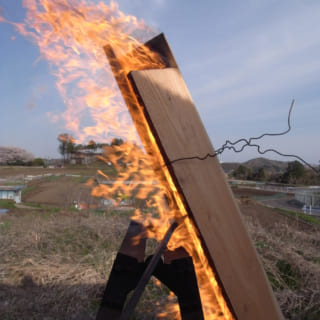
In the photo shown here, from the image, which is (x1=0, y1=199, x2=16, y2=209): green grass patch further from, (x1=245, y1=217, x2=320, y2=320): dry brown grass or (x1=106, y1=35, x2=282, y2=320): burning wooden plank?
(x1=106, y1=35, x2=282, y2=320): burning wooden plank

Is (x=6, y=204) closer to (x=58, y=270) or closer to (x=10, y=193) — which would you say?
(x=10, y=193)

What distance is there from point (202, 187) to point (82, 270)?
290cm

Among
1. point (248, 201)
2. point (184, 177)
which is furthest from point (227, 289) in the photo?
point (248, 201)

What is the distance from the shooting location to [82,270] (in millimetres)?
3396

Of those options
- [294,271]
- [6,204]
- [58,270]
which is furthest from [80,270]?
[6,204]

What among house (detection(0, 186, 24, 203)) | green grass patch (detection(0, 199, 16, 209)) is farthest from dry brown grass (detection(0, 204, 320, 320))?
house (detection(0, 186, 24, 203))

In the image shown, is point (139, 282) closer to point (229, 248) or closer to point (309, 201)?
point (229, 248)

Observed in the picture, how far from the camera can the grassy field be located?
8.98 feet

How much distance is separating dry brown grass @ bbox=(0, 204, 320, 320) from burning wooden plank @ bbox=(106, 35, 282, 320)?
182cm

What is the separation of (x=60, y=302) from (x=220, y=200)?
100 inches

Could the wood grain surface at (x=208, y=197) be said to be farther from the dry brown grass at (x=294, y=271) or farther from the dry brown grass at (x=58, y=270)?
the dry brown grass at (x=294, y=271)

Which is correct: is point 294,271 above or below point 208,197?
below

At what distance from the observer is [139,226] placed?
1.49 m

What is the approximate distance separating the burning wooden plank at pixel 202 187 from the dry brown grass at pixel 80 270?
1.82 m
